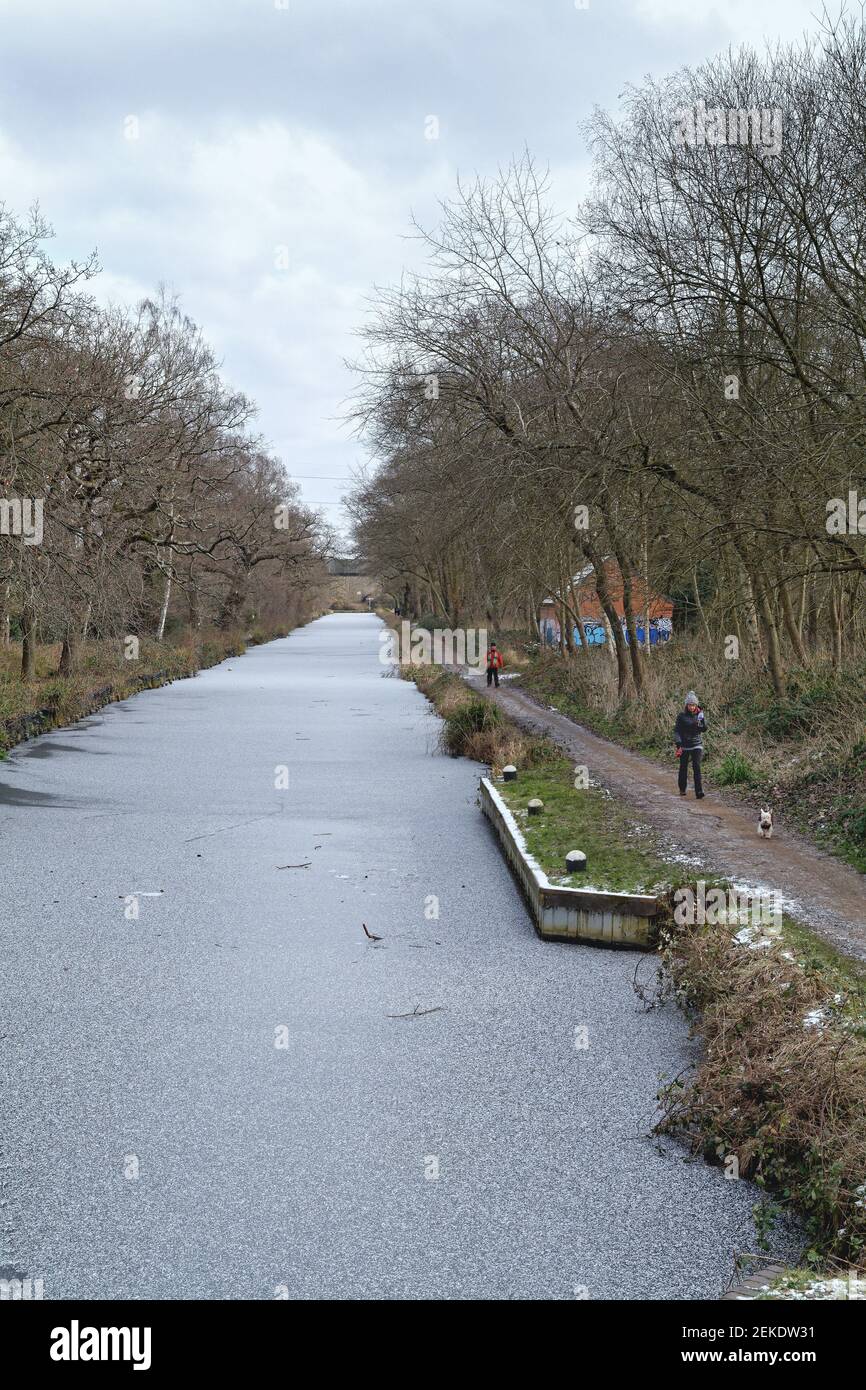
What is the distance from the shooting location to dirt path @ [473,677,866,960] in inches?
315

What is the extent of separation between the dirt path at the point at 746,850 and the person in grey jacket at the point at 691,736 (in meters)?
0.32

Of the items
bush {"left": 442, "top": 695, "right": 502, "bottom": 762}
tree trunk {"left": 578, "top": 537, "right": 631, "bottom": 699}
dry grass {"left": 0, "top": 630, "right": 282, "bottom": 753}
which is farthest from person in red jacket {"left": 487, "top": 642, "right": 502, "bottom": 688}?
dry grass {"left": 0, "top": 630, "right": 282, "bottom": 753}

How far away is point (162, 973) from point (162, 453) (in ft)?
70.6

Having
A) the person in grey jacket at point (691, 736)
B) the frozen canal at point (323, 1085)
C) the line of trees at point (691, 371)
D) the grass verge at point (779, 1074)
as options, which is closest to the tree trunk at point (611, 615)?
the line of trees at point (691, 371)

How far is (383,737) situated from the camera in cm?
2267

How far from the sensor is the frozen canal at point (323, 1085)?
488 cm

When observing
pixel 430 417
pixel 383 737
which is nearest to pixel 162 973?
pixel 430 417

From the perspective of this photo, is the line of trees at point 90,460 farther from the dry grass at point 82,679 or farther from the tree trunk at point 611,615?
the tree trunk at point 611,615

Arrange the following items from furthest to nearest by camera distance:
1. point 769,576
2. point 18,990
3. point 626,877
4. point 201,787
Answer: point 201,787
point 769,576
point 626,877
point 18,990

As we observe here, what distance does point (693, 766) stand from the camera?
41.1 ft

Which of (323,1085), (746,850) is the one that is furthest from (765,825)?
(323,1085)

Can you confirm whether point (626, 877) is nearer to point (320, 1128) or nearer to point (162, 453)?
point (320, 1128)

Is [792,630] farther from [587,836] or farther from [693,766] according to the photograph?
[587,836]
